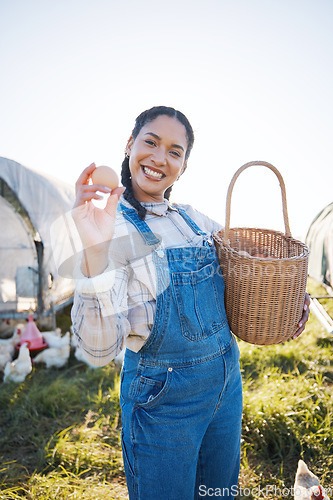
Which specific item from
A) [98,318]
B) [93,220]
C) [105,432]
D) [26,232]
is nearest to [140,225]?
[93,220]

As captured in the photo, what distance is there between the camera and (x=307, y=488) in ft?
6.27

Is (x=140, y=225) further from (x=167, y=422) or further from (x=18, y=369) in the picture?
(x=18, y=369)

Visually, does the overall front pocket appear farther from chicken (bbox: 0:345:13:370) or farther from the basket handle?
chicken (bbox: 0:345:13:370)

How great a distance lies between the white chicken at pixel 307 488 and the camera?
1730 mm

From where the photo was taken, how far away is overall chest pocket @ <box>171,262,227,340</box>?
133 cm

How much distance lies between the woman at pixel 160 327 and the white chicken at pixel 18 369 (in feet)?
8.55

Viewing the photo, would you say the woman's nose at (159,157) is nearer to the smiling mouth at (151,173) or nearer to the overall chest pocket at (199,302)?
the smiling mouth at (151,173)

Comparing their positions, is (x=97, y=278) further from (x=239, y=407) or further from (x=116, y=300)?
(x=239, y=407)

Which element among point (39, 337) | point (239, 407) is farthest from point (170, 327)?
point (39, 337)

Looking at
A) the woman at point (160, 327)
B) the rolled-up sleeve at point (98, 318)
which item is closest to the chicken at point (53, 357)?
the woman at point (160, 327)

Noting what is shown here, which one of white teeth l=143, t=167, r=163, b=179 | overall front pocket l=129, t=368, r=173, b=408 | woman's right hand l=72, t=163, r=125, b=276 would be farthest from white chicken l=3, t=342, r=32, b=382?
woman's right hand l=72, t=163, r=125, b=276

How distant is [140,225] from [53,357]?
10.0ft

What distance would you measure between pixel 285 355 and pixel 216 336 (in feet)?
9.15

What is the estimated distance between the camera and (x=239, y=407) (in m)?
1.56
